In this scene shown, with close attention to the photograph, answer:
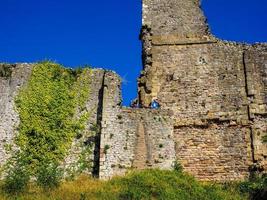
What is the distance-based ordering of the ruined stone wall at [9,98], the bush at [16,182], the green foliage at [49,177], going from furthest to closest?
the ruined stone wall at [9,98] < the green foliage at [49,177] < the bush at [16,182]

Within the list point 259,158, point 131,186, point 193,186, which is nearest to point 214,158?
point 259,158

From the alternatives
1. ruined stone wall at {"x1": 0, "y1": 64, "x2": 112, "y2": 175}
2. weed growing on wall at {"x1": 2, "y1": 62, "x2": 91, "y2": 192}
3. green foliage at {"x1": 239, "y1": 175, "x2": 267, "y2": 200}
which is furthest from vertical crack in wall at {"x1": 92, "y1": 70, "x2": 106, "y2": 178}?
green foliage at {"x1": 239, "y1": 175, "x2": 267, "y2": 200}

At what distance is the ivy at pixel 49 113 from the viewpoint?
19719 millimetres

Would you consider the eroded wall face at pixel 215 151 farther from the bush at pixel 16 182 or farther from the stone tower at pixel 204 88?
the bush at pixel 16 182

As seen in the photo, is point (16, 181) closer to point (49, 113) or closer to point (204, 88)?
point (49, 113)

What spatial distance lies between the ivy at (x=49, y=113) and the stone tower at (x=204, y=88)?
2968 mm

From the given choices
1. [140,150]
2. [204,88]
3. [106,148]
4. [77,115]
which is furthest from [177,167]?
[77,115]

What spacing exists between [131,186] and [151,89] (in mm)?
6189

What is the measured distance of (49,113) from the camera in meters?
20.5

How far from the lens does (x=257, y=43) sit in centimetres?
2334

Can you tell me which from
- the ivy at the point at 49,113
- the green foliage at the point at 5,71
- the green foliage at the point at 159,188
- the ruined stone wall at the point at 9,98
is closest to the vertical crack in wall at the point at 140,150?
the green foliage at the point at 159,188

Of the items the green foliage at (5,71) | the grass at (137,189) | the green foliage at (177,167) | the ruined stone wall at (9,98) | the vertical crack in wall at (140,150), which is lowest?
the grass at (137,189)

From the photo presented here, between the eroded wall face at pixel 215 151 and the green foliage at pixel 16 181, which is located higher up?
the eroded wall face at pixel 215 151

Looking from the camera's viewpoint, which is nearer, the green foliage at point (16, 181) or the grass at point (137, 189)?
the grass at point (137, 189)
